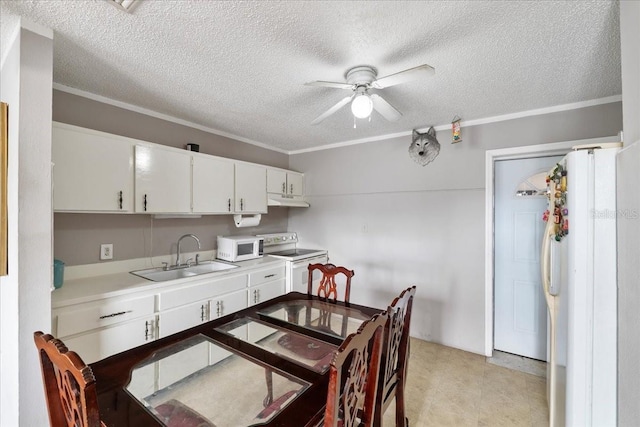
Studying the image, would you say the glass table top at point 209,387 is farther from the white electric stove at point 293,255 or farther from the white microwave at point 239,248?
the white electric stove at point 293,255

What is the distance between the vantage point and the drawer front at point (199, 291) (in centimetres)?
218

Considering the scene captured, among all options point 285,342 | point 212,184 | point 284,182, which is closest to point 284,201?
point 284,182

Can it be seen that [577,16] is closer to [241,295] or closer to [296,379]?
[296,379]

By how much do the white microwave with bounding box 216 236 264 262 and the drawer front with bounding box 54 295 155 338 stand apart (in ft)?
3.36

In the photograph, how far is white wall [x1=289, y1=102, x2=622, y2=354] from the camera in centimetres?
267

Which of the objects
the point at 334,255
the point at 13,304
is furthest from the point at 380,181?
the point at 13,304

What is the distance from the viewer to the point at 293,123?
296 cm

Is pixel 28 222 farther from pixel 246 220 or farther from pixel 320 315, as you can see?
pixel 246 220

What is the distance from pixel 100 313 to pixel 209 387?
1.16m

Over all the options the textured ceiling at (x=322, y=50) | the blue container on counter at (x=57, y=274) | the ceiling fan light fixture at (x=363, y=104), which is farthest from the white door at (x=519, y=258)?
the blue container on counter at (x=57, y=274)

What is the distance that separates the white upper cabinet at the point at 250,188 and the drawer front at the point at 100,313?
4.37 ft

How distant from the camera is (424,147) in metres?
3.06

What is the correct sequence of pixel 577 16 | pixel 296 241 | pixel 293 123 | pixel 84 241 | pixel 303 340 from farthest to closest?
pixel 296 241 < pixel 293 123 < pixel 84 241 < pixel 303 340 < pixel 577 16

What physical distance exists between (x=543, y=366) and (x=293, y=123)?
3.38 metres
